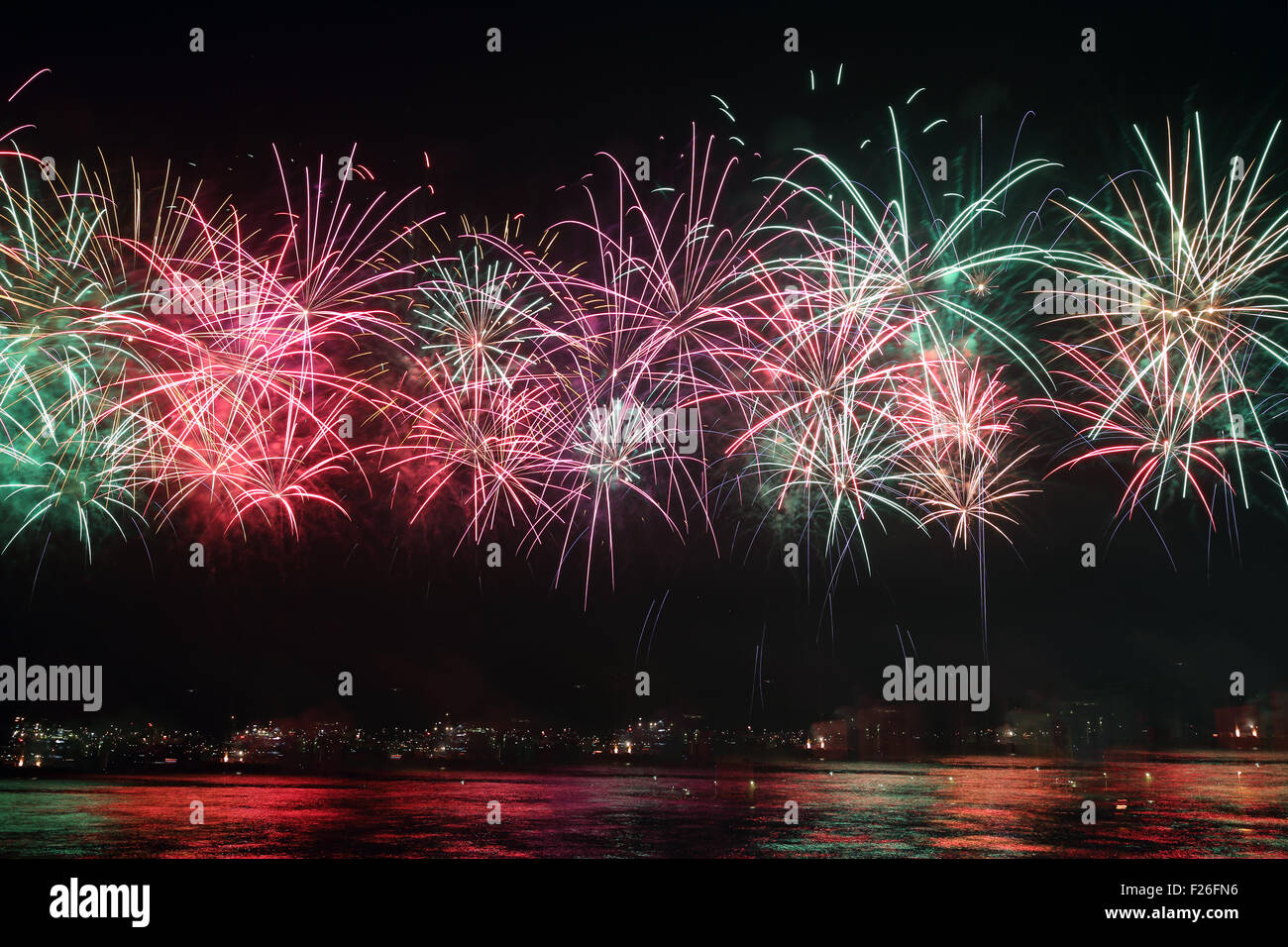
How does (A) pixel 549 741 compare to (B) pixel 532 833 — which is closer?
(B) pixel 532 833

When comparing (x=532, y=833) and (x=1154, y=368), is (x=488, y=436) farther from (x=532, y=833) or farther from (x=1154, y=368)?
(x=1154, y=368)

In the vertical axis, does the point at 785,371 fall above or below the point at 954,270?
below

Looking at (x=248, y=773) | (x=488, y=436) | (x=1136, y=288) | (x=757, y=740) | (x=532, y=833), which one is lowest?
(x=757, y=740)
